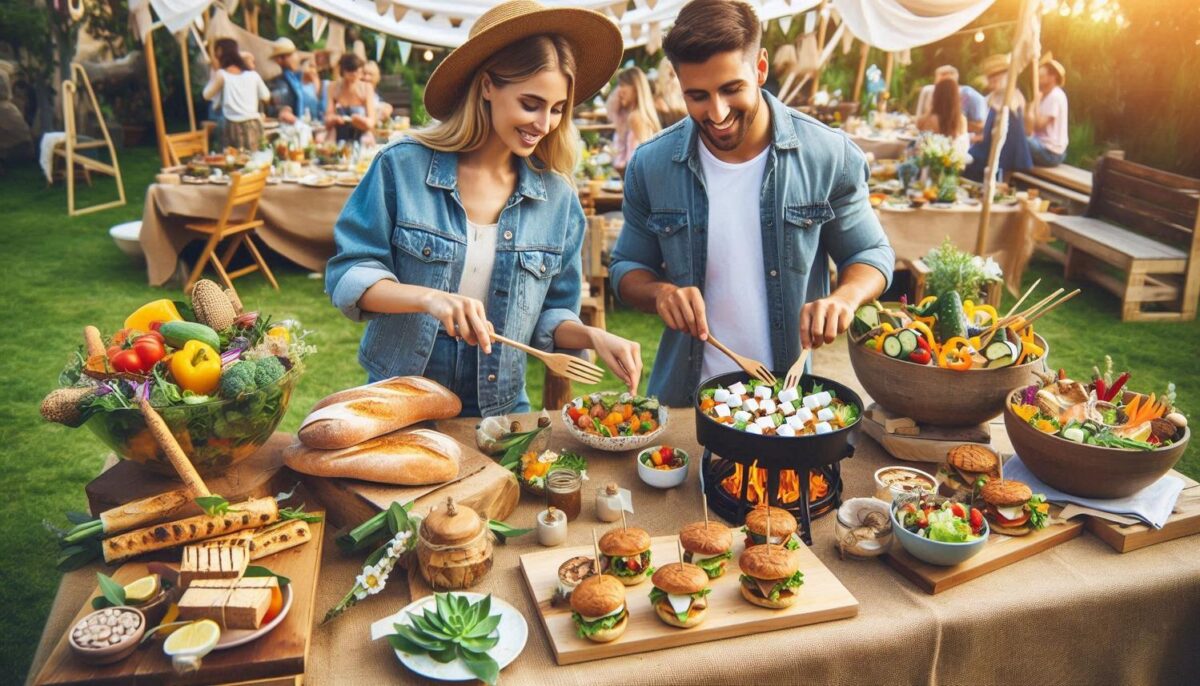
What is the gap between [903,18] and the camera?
23.7ft

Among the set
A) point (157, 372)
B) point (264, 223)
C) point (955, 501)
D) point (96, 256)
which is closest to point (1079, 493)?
point (955, 501)

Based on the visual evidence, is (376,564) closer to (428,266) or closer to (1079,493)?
(428,266)

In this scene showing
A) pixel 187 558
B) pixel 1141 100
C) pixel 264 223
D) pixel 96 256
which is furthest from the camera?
pixel 1141 100

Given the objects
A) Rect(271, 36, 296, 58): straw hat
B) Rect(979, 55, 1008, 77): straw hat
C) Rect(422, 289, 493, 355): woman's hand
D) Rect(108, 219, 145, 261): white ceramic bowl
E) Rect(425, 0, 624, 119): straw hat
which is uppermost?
Rect(271, 36, 296, 58): straw hat

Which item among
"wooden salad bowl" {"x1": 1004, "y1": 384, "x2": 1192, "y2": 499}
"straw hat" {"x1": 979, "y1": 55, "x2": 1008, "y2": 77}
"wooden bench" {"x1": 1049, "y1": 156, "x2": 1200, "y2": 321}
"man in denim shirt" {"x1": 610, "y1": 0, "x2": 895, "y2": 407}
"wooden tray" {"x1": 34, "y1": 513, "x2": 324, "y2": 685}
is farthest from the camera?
"straw hat" {"x1": 979, "y1": 55, "x2": 1008, "y2": 77}

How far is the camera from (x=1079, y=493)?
2.06 metres

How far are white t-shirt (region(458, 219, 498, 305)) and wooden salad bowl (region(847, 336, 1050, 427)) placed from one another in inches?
43.3

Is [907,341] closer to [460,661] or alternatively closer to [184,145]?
[460,661]

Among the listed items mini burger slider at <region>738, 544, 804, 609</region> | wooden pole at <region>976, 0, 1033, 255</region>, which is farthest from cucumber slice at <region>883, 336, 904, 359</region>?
wooden pole at <region>976, 0, 1033, 255</region>

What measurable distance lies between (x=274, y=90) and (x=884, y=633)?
40.1 feet

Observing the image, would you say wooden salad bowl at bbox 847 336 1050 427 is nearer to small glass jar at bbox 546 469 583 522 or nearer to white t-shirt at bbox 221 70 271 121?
small glass jar at bbox 546 469 583 522

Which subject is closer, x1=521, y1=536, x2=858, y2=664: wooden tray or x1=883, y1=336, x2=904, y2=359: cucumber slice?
x1=521, y1=536, x2=858, y2=664: wooden tray

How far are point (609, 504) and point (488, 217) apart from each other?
971 mm

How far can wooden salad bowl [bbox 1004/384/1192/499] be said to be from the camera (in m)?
1.94
